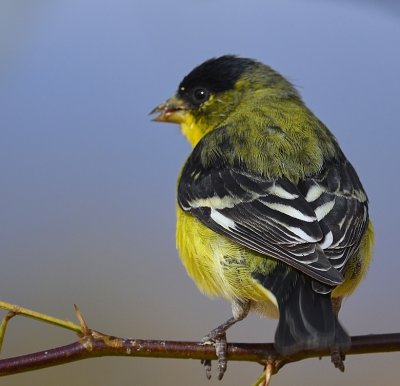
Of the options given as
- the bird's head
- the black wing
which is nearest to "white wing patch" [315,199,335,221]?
the black wing

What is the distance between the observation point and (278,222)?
3.68 m

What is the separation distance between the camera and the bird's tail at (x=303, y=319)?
10.2ft

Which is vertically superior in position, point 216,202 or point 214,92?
point 214,92

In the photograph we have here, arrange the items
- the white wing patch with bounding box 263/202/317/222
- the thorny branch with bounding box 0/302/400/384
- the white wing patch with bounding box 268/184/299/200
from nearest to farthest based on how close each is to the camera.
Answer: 1. the thorny branch with bounding box 0/302/400/384
2. the white wing patch with bounding box 263/202/317/222
3. the white wing patch with bounding box 268/184/299/200

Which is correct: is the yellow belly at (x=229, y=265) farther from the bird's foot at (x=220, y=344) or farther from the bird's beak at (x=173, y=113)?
the bird's beak at (x=173, y=113)

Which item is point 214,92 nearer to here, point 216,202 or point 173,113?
point 173,113

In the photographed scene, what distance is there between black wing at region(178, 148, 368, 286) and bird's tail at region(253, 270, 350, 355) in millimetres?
112

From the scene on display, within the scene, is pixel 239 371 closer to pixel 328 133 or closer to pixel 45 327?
pixel 45 327

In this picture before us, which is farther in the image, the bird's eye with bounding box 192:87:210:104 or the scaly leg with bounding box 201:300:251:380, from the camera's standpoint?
the bird's eye with bounding box 192:87:210:104

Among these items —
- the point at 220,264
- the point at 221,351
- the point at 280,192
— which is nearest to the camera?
the point at 221,351

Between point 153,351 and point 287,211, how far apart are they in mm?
1099

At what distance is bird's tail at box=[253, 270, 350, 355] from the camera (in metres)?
3.10

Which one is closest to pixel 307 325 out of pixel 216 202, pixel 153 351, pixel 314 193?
pixel 153 351

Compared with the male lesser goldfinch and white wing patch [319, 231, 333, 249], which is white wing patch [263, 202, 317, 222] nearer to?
the male lesser goldfinch
